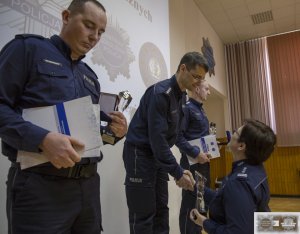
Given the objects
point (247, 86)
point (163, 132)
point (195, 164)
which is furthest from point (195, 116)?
point (247, 86)

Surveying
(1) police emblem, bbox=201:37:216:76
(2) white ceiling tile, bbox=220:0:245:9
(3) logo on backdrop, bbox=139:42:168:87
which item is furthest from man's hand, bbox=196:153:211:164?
(2) white ceiling tile, bbox=220:0:245:9

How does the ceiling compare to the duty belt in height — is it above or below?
above

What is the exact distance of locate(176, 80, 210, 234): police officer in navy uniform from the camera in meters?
2.10

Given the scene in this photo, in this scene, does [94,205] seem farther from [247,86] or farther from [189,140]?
[247,86]

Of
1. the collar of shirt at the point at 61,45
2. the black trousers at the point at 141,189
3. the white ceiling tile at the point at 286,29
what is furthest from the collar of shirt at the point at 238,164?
the white ceiling tile at the point at 286,29

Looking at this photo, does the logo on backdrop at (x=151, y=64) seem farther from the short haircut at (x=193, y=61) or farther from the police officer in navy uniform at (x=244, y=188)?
the police officer in navy uniform at (x=244, y=188)

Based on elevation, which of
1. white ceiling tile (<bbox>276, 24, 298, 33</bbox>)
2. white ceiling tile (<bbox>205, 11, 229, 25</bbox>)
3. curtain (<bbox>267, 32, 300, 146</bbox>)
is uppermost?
white ceiling tile (<bbox>276, 24, 298, 33</bbox>)

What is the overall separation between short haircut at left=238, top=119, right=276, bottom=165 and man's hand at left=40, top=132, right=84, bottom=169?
813 mm

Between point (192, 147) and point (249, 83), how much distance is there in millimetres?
4389

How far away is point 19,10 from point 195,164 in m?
1.60

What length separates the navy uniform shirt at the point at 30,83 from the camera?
0.78 m

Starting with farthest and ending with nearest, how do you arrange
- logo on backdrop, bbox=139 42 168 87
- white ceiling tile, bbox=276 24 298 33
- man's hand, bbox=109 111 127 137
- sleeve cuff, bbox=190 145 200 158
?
white ceiling tile, bbox=276 24 298 33 < logo on backdrop, bbox=139 42 168 87 < sleeve cuff, bbox=190 145 200 158 < man's hand, bbox=109 111 127 137

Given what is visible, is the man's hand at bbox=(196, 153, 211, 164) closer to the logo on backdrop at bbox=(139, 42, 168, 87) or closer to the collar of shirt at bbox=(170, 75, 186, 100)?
the collar of shirt at bbox=(170, 75, 186, 100)

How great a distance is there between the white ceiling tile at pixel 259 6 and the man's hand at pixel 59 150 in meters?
4.92
